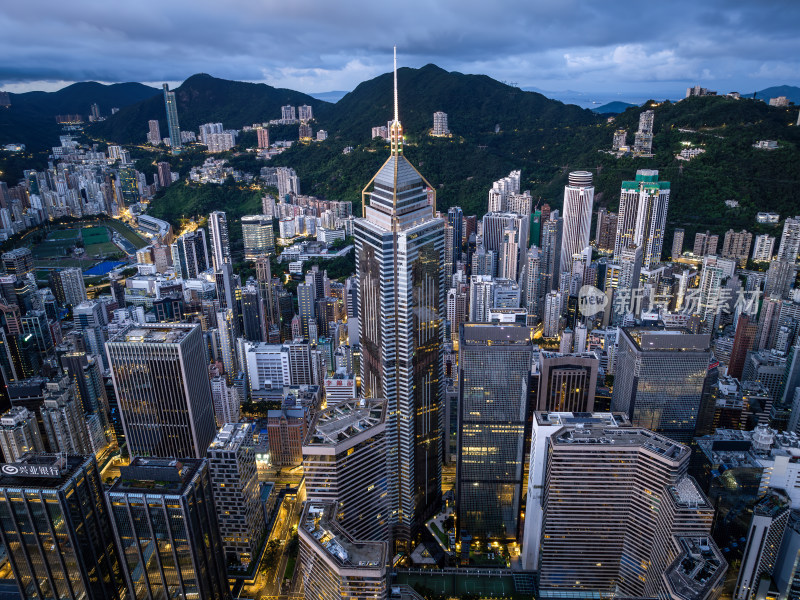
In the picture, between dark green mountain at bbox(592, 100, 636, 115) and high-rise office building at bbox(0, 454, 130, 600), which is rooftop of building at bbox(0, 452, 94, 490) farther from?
dark green mountain at bbox(592, 100, 636, 115)

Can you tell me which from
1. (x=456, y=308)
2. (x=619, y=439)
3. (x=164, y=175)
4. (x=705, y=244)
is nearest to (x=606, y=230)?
(x=705, y=244)

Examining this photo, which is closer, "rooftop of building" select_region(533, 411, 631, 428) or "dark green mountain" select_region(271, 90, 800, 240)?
"rooftop of building" select_region(533, 411, 631, 428)

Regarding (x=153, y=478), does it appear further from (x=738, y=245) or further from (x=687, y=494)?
(x=738, y=245)

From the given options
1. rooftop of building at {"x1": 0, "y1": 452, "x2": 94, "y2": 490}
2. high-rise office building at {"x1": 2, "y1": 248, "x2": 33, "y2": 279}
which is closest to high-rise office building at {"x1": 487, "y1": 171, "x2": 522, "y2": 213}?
high-rise office building at {"x1": 2, "y1": 248, "x2": 33, "y2": 279}

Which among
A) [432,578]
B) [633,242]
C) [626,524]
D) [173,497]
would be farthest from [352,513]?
[633,242]

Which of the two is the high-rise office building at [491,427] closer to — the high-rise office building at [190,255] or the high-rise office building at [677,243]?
the high-rise office building at [190,255]

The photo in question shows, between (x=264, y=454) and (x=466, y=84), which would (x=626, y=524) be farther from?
(x=466, y=84)
